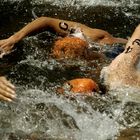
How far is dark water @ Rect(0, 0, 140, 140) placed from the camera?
12.8 feet

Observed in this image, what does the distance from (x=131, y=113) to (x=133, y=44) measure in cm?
72

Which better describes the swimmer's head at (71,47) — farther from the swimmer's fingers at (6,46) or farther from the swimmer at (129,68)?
the swimmer at (129,68)

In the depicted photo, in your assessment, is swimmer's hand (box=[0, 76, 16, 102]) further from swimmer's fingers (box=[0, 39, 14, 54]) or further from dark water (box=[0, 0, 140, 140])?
swimmer's fingers (box=[0, 39, 14, 54])

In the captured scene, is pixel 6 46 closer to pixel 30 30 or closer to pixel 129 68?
pixel 30 30

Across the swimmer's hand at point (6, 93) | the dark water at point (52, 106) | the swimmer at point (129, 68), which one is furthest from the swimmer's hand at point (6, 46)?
the swimmer's hand at point (6, 93)

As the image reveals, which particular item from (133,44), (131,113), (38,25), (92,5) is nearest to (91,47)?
(38,25)

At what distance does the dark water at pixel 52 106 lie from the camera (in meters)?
3.91

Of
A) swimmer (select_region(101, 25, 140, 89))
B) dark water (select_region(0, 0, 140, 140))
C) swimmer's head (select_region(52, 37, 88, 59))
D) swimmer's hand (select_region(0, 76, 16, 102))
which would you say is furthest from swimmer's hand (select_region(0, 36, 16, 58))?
swimmer's hand (select_region(0, 76, 16, 102))

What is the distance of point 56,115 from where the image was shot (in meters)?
4.12

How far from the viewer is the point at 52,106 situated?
423cm

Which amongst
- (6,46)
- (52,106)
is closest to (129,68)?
(52,106)

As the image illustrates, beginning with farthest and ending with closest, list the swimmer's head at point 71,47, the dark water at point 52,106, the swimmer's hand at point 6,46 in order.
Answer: the swimmer's head at point 71,47, the swimmer's hand at point 6,46, the dark water at point 52,106

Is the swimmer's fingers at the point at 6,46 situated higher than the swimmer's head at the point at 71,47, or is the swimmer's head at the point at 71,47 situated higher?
the swimmer's fingers at the point at 6,46

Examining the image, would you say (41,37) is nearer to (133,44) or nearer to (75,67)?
(75,67)
